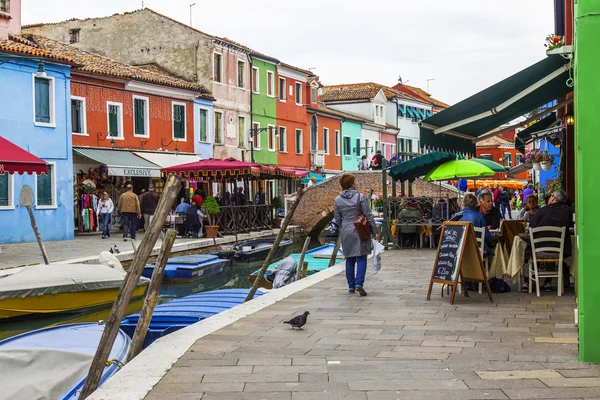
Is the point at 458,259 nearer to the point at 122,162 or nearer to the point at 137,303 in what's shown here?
the point at 137,303

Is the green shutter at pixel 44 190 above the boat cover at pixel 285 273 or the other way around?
above

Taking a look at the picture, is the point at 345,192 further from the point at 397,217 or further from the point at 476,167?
the point at 476,167

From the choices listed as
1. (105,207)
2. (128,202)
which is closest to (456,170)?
(128,202)

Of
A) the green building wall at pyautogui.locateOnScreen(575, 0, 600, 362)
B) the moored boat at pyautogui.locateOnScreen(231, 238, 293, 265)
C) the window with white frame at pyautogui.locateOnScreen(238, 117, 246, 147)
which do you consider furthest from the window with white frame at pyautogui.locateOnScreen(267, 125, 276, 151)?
the green building wall at pyautogui.locateOnScreen(575, 0, 600, 362)

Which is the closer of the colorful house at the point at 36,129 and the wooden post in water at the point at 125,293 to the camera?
the wooden post in water at the point at 125,293

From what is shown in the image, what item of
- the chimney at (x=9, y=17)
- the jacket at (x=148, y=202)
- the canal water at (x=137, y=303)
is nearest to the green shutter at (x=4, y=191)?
the jacket at (x=148, y=202)

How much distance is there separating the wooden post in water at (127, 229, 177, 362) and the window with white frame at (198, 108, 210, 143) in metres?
27.6

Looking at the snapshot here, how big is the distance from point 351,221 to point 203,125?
25738 millimetres

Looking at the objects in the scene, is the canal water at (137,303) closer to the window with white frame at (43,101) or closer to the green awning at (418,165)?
the green awning at (418,165)

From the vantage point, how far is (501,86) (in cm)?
959

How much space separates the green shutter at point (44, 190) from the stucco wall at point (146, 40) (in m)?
13.1

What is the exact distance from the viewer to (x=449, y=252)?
961cm

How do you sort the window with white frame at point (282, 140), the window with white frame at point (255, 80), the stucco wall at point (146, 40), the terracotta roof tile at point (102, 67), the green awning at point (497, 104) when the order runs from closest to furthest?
the green awning at point (497, 104)
the terracotta roof tile at point (102, 67)
the stucco wall at point (146, 40)
the window with white frame at point (255, 80)
the window with white frame at point (282, 140)

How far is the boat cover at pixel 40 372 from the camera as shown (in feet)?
23.8
